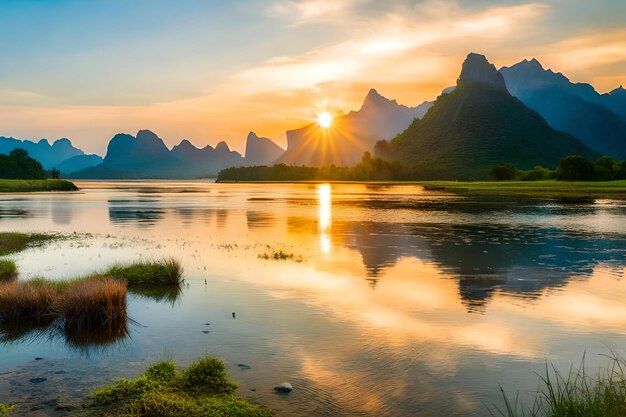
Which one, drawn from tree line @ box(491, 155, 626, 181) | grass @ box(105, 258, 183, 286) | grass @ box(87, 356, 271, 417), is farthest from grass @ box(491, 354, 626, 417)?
tree line @ box(491, 155, 626, 181)

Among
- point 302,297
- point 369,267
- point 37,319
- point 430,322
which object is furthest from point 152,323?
point 369,267

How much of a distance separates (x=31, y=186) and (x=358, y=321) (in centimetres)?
18646

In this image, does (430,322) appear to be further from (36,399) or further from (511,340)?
(36,399)

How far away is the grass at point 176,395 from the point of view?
39.6 feet

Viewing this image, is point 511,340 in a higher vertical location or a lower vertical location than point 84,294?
lower

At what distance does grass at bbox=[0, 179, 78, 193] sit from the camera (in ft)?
545

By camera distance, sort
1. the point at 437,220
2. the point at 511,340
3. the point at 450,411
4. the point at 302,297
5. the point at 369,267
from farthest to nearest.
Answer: the point at 437,220
the point at 369,267
the point at 302,297
the point at 511,340
the point at 450,411

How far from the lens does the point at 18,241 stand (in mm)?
43312

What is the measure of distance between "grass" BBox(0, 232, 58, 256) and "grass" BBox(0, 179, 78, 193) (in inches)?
5260

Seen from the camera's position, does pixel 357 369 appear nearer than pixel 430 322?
Yes

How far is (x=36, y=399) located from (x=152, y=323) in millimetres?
7565

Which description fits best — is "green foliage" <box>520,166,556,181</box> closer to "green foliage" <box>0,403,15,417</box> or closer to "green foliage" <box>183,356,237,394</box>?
"green foliage" <box>183,356,237,394</box>

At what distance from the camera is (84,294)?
19703 millimetres

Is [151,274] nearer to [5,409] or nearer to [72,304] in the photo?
[72,304]
